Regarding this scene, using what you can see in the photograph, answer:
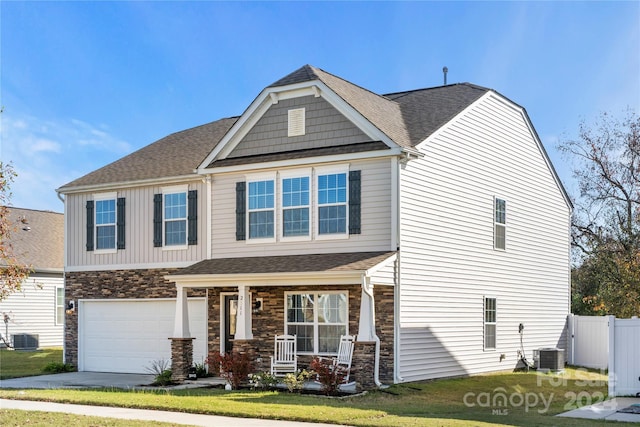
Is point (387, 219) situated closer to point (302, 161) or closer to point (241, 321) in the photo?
point (302, 161)

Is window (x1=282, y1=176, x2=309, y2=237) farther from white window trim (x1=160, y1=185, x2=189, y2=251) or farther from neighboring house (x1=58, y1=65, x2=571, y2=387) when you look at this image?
white window trim (x1=160, y1=185, x2=189, y2=251)

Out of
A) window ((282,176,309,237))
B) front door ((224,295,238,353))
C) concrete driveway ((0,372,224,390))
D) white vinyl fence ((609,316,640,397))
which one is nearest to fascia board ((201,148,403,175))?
window ((282,176,309,237))

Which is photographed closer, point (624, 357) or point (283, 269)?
point (624, 357)

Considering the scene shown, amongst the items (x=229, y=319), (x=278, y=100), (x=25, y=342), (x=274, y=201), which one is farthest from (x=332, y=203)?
(x=25, y=342)

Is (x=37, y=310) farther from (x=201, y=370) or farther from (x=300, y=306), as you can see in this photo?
(x=300, y=306)

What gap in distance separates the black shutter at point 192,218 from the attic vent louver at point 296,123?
3528 mm

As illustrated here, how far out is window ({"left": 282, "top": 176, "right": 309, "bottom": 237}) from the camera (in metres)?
19.5

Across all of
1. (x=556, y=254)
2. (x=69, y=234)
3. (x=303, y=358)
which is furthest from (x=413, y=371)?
(x=69, y=234)

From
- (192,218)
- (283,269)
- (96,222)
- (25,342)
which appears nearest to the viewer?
(283,269)

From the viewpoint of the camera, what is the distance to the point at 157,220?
22.5 m

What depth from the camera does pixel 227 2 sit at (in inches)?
848

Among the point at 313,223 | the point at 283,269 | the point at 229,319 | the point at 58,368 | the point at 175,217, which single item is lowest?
the point at 58,368

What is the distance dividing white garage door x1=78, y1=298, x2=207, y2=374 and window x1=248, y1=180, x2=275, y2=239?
278 cm

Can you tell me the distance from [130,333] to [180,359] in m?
3.98
